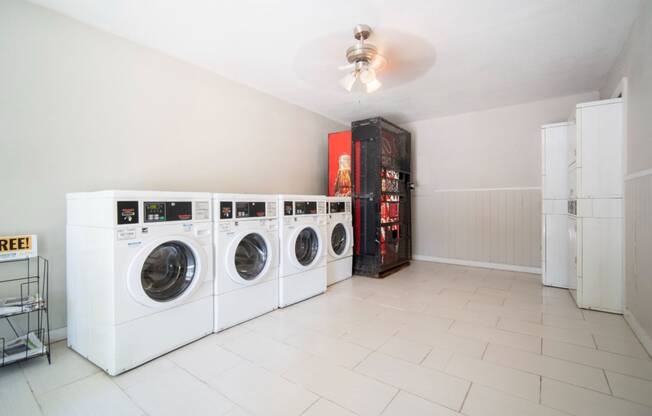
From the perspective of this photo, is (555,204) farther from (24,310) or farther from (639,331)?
(24,310)

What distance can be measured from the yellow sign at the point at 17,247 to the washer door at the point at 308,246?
196cm

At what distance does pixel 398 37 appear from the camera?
241cm

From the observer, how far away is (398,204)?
4.43 meters

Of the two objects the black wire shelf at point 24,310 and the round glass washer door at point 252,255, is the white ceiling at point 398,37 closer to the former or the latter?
the round glass washer door at point 252,255

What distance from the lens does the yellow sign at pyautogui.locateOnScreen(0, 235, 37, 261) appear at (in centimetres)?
181

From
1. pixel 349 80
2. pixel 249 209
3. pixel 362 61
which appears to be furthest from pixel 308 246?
pixel 362 61

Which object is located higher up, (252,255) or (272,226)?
(272,226)

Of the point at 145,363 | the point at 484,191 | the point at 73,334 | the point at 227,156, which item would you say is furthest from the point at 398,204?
the point at 73,334

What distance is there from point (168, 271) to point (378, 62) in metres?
2.48

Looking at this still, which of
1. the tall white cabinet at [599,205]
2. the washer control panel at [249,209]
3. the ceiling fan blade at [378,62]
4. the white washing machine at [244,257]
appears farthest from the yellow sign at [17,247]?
the tall white cabinet at [599,205]

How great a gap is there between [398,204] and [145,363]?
3.61 m

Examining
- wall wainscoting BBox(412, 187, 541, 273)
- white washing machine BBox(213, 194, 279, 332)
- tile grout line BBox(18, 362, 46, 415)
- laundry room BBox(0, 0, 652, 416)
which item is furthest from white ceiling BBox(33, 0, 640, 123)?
tile grout line BBox(18, 362, 46, 415)

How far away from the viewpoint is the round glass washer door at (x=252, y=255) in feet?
8.36

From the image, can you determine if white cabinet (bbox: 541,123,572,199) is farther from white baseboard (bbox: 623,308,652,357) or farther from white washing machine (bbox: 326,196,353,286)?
white washing machine (bbox: 326,196,353,286)
